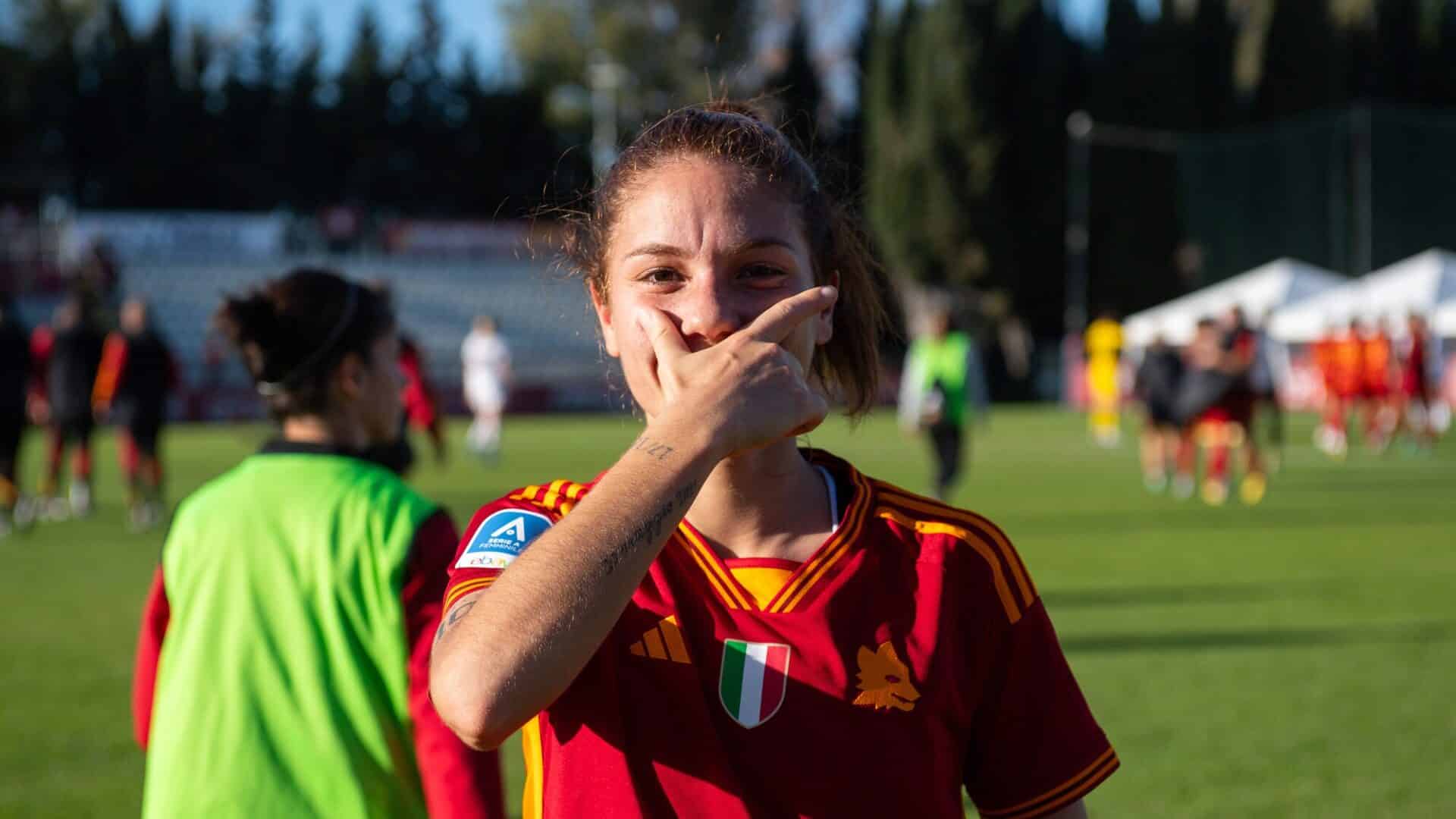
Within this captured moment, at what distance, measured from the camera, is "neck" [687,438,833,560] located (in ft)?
6.84

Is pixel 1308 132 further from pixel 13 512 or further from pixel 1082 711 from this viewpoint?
pixel 1082 711

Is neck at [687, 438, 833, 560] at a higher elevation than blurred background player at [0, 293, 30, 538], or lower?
higher

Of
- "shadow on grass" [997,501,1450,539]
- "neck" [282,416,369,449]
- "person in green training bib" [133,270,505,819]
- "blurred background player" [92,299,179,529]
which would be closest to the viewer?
"person in green training bib" [133,270,505,819]

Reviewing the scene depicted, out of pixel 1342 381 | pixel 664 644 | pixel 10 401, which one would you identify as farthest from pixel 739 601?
pixel 1342 381

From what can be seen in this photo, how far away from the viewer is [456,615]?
75.5 inches

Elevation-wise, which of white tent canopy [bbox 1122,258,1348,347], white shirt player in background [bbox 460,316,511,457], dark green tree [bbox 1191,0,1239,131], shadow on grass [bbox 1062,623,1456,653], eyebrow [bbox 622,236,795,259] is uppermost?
eyebrow [bbox 622,236,795,259]

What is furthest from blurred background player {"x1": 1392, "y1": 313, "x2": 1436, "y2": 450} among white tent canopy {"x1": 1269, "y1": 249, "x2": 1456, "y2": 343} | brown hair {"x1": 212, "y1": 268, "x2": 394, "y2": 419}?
brown hair {"x1": 212, "y1": 268, "x2": 394, "y2": 419}

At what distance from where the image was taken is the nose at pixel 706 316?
195 cm

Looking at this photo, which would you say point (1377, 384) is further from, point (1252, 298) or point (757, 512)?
point (757, 512)

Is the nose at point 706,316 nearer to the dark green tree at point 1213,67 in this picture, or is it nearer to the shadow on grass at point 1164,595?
the shadow on grass at point 1164,595

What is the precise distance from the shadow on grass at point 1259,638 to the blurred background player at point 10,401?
1045cm

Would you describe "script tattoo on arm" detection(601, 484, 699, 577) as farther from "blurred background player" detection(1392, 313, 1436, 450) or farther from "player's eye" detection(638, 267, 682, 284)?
"blurred background player" detection(1392, 313, 1436, 450)

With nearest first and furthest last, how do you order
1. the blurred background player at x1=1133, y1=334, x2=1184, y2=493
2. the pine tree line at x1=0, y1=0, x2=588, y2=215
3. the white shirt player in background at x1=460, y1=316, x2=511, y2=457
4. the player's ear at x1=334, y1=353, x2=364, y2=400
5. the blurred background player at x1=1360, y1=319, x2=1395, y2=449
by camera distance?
the player's ear at x1=334, y1=353, x2=364, y2=400, the blurred background player at x1=1133, y1=334, x2=1184, y2=493, the white shirt player in background at x1=460, y1=316, x2=511, y2=457, the blurred background player at x1=1360, y1=319, x2=1395, y2=449, the pine tree line at x1=0, y1=0, x2=588, y2=215

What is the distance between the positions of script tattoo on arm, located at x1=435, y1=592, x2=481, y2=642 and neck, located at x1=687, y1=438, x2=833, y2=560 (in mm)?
334
